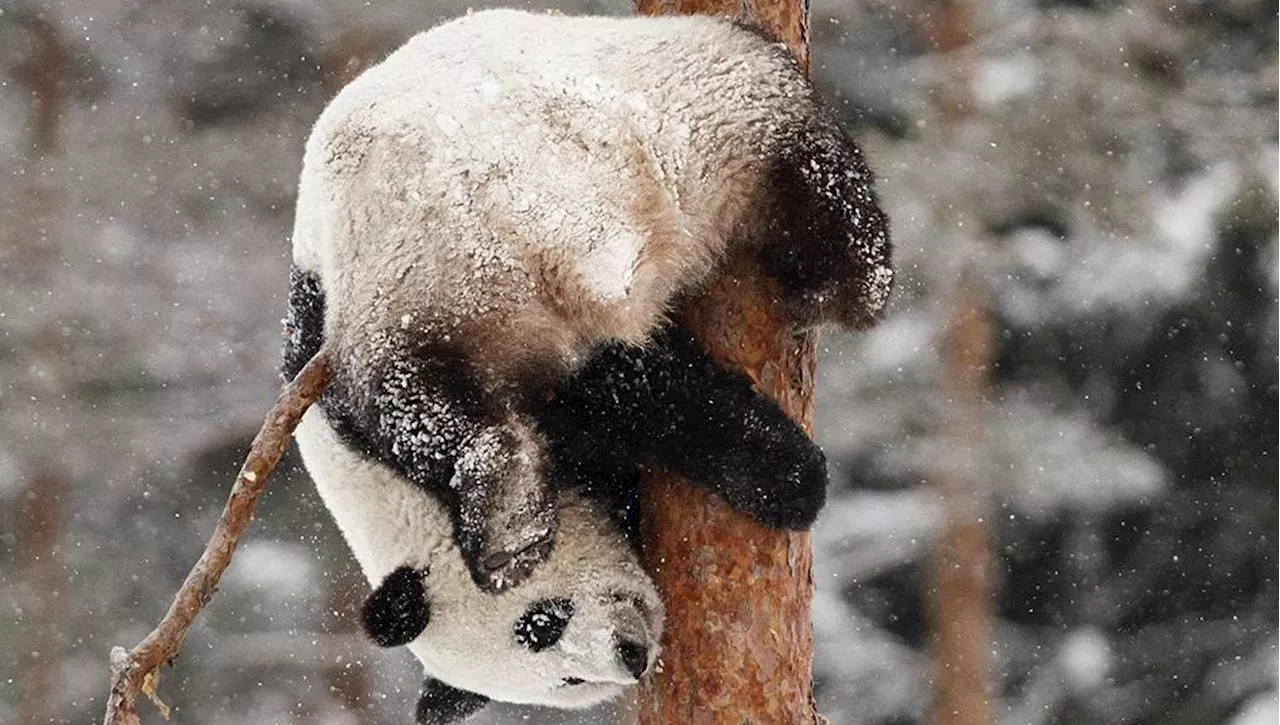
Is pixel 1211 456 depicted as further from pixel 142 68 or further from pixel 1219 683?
pixel 142 68

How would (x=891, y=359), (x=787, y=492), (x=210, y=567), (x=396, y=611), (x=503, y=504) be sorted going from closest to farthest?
(x=210, y=567) → (x=503, y=504) → (x=787, y=492) → (x=396, y=611) → (x=891, y=359)

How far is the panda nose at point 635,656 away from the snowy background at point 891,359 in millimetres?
5169

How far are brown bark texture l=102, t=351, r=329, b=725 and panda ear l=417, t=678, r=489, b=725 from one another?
2.44ft

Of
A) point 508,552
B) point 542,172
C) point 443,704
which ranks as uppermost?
point 542,172

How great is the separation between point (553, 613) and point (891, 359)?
5262 mm

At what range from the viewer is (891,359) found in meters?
7.69

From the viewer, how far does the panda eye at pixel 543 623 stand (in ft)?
8.81

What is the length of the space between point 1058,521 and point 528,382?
6.01 m

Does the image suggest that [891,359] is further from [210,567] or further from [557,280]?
[210,567]

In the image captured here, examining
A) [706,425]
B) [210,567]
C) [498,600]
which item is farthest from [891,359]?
[210,567]

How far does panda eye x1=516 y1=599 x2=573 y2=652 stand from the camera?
2.69 m

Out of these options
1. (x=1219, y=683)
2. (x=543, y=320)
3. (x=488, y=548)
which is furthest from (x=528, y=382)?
(x=1219, y=683)

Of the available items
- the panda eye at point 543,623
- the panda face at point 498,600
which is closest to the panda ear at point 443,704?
the panda face at point 498,600

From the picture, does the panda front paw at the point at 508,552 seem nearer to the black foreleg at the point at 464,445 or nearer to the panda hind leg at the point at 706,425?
the black foreleg at the point at 464,445
